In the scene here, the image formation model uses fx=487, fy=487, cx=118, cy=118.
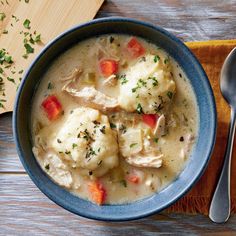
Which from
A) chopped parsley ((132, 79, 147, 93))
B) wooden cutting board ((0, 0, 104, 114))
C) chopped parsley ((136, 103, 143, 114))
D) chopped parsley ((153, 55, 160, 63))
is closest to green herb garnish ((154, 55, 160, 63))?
chopped parsley ((153, 55, 160, 63))

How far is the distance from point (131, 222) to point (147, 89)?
760mm

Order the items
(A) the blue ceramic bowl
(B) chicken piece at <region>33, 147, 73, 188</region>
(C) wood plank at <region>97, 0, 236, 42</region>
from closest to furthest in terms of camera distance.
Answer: (A) the blue ceramic bowl < (B) chicken piece at <region>33, 147, 73, 188</region> < (C) wood plank at <region>97, 0, 236, 42</region>

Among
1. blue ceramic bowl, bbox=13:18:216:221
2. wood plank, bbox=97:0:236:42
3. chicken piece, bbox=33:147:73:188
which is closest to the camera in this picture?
blue ceramic bowl, bbox=13:18:216:221

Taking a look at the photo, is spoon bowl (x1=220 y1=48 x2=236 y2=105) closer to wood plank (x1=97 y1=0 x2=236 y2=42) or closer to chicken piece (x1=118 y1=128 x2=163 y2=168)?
wood plank (x1=97 y1=0 x2=236 y2=42)

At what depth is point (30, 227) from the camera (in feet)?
8.57

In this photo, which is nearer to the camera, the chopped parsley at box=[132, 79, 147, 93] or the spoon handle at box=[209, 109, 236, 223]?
the chopped parsley at box=[132, 79, 147, 93]

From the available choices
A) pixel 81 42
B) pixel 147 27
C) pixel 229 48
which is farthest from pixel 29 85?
pixel 229 48

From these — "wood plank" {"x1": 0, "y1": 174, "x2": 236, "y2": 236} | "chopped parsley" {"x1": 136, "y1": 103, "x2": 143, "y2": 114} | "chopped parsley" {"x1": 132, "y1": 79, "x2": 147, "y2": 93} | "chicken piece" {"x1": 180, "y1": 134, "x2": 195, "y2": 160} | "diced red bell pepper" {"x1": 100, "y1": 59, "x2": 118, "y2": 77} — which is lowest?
"wood plank" {"x1": 0, "y1": 174, "x2": 236, "y2": 236}

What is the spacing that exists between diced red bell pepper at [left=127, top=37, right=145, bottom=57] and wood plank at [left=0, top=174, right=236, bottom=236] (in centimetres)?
86

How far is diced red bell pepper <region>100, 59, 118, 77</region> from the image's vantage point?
92.4 inches

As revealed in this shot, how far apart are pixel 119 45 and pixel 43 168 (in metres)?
0.71

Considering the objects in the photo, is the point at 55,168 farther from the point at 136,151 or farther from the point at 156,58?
the point at 156,58

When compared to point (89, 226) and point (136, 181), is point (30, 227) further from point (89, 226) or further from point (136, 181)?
point (136, 181)

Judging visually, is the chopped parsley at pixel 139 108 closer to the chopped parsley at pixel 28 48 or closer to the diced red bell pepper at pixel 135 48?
the diced red bell pepper at pixel 135 48
